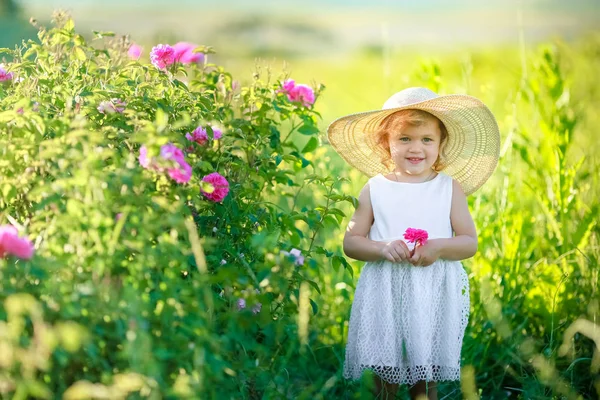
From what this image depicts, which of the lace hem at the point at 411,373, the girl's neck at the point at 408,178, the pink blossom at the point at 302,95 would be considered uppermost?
the pink blossom at the point at 302,95

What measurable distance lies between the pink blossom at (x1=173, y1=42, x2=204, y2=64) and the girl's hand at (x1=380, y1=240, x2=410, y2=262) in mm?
1045

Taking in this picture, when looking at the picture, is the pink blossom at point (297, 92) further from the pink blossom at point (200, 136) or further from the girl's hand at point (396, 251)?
the girl's hand at point (396, 251)

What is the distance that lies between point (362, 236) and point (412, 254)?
0.74 ft

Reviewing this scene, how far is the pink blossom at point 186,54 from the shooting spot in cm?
288

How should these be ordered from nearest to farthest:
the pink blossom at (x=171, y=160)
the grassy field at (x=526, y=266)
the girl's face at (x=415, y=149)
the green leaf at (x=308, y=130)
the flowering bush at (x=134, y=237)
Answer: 1. the flowering bush at (x=134, y=237)
2. the pink blossom at (x=171, y=160)
3. the girl's face at (x=415, y=149)
4. the green leaf at (x=308, y=130)
5. the grassy field at (x=526, y=266)

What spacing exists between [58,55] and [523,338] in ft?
7.40

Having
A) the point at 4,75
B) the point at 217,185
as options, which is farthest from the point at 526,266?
the point at 4,75

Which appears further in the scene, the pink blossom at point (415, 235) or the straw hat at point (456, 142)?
the straw hat at point (456, 142)

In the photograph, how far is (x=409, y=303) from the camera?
2.68m

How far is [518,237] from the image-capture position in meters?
3.63

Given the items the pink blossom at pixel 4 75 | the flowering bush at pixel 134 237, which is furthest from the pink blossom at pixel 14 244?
the pink blossom at pixel 4 75

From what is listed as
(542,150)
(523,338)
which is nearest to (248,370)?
(523,338)

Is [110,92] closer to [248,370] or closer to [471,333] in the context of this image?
[248,370]

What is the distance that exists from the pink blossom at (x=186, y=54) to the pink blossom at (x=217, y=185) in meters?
0.59
